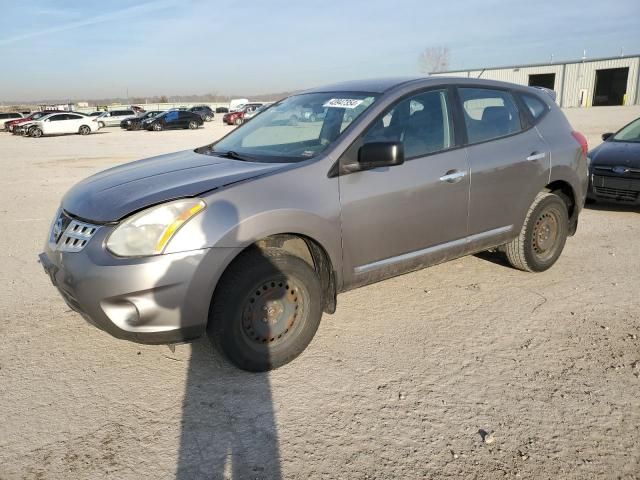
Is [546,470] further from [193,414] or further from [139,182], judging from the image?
[139,182]

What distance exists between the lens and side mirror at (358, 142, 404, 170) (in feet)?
10.7

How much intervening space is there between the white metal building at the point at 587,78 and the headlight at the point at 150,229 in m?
50.5

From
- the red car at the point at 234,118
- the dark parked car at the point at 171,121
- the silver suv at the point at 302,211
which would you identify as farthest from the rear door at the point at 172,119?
the silver suv at the point at 302,211

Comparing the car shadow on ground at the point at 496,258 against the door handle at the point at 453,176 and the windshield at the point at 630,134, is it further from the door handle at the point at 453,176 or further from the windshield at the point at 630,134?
the windshield at the point at 630,134

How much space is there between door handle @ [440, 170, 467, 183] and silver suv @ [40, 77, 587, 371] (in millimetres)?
14

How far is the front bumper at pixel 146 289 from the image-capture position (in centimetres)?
274

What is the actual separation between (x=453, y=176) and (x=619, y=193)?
184 inches

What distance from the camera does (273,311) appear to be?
10.5 feet

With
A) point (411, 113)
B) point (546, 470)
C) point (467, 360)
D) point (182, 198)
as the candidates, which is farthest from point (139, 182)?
point (546, 470)

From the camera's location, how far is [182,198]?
2.89m

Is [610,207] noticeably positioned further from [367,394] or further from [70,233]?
[70,233]

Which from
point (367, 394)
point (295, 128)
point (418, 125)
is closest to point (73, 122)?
point (295, 128)

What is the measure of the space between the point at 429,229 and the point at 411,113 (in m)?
0.89

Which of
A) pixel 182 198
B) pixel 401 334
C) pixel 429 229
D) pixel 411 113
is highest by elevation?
pixel 411 113
